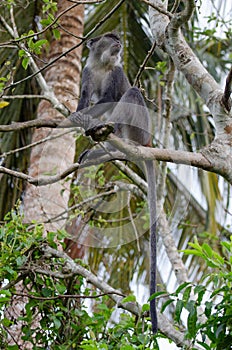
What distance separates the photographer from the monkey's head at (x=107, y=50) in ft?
13.7

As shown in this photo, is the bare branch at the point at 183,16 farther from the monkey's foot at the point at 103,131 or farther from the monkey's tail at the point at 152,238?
the monkey's tail at the point at 152,238

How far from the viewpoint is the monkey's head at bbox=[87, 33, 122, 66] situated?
4172mm

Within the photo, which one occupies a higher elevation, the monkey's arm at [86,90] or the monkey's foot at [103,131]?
the monkey's arm at [86,90]

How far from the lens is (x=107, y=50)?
13.7ft

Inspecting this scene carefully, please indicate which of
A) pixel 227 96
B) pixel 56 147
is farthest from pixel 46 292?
pixel 56 147

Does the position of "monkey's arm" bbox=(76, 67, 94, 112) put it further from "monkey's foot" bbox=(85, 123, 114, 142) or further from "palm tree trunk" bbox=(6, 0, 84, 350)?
"monkey's foot" bbox=(85, 123, 114, 142)

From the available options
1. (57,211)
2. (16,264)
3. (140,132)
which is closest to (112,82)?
(140,132)

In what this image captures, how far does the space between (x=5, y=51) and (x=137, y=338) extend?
400 centimetres

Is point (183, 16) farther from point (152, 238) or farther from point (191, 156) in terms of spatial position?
point (152, 238)

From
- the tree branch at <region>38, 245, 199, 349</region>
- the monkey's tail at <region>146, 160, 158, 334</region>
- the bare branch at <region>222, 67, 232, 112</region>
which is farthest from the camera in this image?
the tree branch at <region>38, 245, 199, 349</region>

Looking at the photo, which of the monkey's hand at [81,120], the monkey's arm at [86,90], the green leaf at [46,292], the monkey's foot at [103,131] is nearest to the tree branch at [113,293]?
the green leaf at [46,292]

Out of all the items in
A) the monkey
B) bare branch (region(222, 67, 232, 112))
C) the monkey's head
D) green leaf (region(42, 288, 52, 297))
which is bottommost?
green leaf (region(42, 288, 52, 297))

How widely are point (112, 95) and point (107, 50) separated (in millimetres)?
318

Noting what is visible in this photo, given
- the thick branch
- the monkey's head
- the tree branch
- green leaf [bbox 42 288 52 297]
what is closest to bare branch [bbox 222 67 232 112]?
the thick branch
